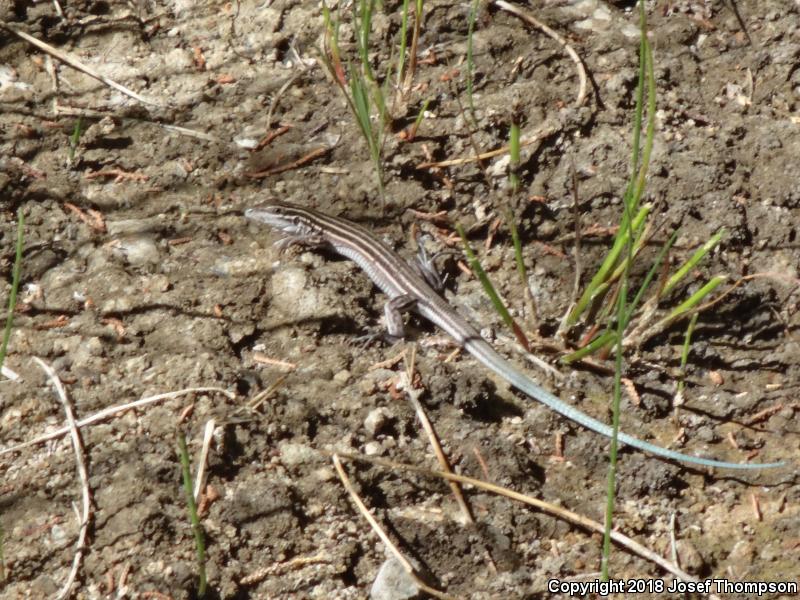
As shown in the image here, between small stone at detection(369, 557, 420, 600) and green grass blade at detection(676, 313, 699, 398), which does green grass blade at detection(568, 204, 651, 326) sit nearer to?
green grass blade at detection(676, 313, 699, 398)

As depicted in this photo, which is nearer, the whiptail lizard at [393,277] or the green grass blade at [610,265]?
the green grass blade at [610,265]

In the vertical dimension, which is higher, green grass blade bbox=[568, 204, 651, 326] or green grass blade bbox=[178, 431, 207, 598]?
green grass blade bbox=[568, 204, 651, 326]

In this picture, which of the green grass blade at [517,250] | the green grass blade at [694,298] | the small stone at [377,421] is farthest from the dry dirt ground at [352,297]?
the green grass blade at [517,250]

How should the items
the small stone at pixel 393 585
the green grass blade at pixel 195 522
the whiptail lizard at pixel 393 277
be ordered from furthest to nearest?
the whiptail lizard at pixel 393 277
the small stone at pixel 393 585
the green grass blade at pixel 195 522

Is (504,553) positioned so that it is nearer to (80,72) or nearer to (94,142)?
(94,142)

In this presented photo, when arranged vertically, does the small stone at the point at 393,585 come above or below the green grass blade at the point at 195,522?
below

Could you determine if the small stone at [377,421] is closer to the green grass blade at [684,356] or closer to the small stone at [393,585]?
the small stone at [393,585]

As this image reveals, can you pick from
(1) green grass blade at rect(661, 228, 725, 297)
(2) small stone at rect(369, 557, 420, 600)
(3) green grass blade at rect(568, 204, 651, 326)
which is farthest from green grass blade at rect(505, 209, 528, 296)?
(2) small stone at rect(369, 557, 420, 600)

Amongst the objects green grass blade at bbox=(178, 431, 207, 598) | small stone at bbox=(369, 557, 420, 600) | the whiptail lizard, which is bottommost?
small stone at bbox=(369, 557, 420, 600)
